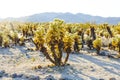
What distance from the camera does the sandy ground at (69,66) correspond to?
16344 mm

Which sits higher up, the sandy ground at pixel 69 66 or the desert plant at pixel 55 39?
the desert plant at pixel 55 39

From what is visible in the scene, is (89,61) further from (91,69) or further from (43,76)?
(43,76)

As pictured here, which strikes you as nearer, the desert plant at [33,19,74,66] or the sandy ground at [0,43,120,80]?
the sandy ground at [0,43,120,80]

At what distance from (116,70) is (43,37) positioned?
425 centimetres

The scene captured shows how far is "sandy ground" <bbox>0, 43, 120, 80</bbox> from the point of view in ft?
53.6

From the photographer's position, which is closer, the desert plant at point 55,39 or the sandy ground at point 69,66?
the sandy ground at point 69,66

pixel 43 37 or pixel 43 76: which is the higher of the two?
pixel 43 37

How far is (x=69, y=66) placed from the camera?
18.2 metres

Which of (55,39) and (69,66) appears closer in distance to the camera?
(55,39)

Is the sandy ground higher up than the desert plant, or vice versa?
the desert plant

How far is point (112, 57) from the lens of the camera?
22.5m

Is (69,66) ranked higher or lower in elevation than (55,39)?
lower

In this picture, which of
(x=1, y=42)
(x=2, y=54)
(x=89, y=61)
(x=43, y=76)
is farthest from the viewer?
(x=1, y=42)

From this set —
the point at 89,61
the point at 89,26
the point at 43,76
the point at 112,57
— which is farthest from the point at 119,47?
the point at 89,26
